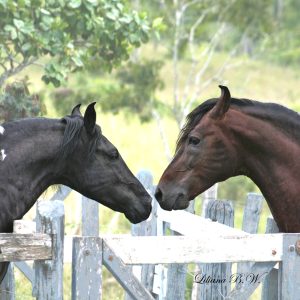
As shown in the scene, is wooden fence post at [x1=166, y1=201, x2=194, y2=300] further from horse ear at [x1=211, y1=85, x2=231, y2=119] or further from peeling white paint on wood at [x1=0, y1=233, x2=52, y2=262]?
peeling white paint on wood at [x1=0, y1=233, x2=52, y2=262]

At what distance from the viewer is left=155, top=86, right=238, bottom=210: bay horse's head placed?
580 cm

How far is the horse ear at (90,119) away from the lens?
209 inches

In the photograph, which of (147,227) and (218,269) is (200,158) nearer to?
(218,269)

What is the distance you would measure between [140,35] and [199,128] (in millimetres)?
3726

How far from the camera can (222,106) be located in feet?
18.9

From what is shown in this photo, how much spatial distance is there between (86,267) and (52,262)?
171mm

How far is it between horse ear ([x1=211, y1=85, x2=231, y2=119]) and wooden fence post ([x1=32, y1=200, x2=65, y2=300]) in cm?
192

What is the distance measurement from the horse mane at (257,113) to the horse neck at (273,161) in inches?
2.0

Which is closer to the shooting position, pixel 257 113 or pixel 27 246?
pixel 27 246

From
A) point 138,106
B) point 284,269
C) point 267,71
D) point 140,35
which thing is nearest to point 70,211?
point 138,106

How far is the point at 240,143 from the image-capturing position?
5805mm

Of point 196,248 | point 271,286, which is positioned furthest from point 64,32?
point 196,248

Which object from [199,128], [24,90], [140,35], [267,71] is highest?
[267,71]

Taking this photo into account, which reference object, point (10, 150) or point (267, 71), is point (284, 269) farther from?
point (267, 71)
